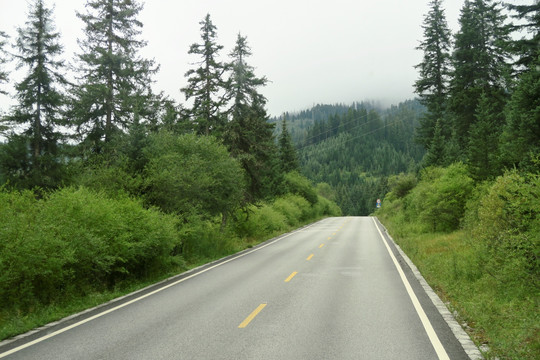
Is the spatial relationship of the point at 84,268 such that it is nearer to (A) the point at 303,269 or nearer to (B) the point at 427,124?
(A) the point at 303,269

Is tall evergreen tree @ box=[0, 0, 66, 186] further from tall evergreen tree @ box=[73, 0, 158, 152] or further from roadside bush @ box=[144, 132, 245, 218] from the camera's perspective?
roadside bush @ box=[144, 132, 245, 218]

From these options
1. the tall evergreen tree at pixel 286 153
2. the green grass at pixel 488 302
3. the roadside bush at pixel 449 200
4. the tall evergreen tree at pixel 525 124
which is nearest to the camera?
the green grass at pixel 488 302

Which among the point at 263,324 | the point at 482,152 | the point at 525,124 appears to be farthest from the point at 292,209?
the point at 263,324

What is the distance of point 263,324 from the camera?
22.8 ft

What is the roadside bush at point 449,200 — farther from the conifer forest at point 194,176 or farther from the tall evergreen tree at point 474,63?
the tall evergreen tree at point 474,63

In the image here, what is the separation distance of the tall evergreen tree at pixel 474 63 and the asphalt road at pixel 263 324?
96.7 ft

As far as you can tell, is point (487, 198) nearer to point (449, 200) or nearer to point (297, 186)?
point (449, 200)

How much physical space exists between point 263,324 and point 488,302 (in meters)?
4.86

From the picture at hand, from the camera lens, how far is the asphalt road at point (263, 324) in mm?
5547

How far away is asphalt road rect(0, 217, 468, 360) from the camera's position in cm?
555

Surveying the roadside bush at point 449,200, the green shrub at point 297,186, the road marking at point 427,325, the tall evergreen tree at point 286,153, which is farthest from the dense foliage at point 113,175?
the tall evergreen tree at point 286,153

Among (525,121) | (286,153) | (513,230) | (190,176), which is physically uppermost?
(286,153)

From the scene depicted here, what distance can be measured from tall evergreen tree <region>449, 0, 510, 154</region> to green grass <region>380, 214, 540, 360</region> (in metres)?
26.3

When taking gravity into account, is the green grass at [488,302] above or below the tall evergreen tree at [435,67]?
below
